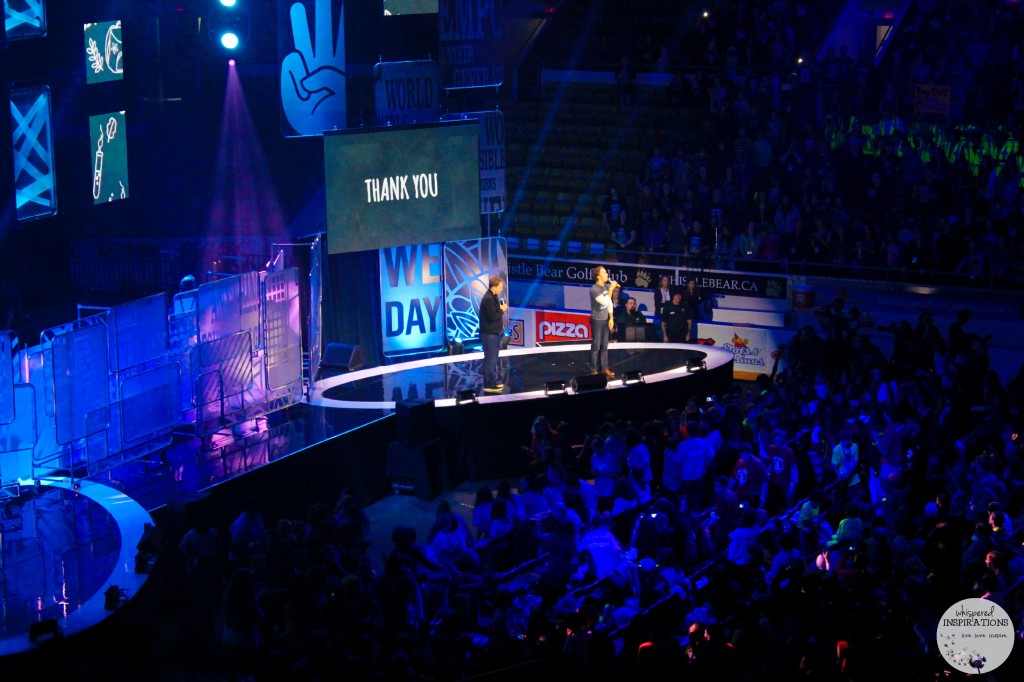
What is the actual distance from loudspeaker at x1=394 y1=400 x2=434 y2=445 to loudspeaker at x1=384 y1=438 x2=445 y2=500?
0.08m

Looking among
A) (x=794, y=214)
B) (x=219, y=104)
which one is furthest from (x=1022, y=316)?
(x=219, y=104)

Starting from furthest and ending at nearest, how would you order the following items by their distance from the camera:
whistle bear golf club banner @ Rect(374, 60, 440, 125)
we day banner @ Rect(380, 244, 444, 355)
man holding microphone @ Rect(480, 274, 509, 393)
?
we day banner @ Rect(380, 244, 444, 355), whistle bear golf club banner @ Rect(374, 60, 440, 125), man holding microphone @ Rect(480, 274, 509, 393)

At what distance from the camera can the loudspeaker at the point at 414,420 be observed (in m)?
14.2

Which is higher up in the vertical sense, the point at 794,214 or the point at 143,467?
the point at 794,214

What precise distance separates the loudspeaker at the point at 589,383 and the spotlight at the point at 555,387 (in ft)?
0.54

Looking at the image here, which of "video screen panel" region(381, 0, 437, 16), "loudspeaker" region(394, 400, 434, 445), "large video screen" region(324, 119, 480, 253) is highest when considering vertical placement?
"video screen panel" region(381, 0, 437, 16)

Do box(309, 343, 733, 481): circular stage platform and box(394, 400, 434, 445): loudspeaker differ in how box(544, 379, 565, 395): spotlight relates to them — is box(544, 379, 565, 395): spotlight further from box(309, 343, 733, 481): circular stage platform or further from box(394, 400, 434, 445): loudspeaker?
box(394, 400, 434, 445): loudspeaker

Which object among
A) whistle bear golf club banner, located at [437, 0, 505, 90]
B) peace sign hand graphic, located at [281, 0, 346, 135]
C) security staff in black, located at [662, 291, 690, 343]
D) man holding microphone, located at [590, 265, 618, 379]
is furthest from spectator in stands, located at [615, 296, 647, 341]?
peace sign hand graphic, located at [281, 0, 346, 135]

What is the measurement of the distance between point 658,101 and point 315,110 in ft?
30.3

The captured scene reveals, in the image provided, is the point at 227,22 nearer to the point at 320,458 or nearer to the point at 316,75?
the point at 316,75

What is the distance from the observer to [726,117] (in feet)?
71.8

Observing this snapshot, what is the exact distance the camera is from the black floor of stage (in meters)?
15.6

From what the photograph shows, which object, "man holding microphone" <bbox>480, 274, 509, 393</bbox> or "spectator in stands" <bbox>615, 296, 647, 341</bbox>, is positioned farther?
"spectator in stands" <bbox>615, 296, 647, 341</bbox>

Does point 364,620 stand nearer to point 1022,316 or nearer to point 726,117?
point 1022,316
